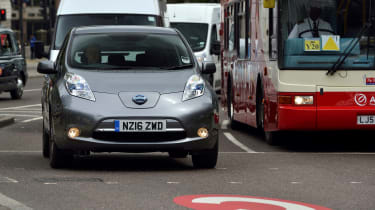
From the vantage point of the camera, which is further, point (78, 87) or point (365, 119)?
point (365, 119)

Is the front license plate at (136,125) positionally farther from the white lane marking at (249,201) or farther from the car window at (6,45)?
the car window at (6,45)

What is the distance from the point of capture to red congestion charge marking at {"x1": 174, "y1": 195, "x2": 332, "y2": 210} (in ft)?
27.9

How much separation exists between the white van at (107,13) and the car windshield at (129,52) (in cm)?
705

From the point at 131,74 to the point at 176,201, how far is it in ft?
10.1

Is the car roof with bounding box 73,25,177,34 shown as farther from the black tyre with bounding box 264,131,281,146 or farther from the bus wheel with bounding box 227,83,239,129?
the bus wheel with bounding box 227,83,239,129

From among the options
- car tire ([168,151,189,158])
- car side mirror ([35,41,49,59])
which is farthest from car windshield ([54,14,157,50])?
car tire ([168,151,189,158])

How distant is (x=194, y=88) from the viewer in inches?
449

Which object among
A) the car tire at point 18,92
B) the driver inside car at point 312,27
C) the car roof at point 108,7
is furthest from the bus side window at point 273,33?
the car tire at point 18,92

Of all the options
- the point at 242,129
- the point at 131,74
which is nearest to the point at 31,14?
the point at 242,129

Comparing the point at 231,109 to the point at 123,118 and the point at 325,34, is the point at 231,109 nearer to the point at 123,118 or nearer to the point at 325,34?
the point at 325,34

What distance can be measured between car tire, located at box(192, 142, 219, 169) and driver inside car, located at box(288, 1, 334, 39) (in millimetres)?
3204

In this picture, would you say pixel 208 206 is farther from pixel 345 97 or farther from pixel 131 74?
pixel 345 97

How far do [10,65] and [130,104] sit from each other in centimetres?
1884

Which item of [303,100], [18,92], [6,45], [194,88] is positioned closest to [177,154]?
[194,88]
